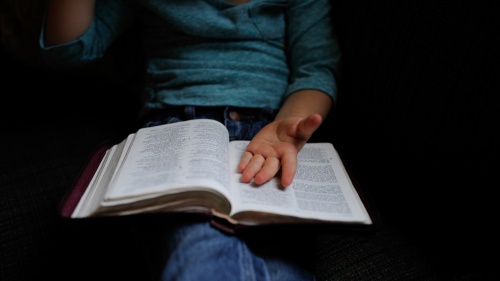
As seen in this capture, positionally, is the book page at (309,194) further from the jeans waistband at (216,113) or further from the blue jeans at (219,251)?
the jeans waistband at (216,113)

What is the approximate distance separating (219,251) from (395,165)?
1.29 feet

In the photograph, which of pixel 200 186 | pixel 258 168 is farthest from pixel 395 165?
pixel 200 186

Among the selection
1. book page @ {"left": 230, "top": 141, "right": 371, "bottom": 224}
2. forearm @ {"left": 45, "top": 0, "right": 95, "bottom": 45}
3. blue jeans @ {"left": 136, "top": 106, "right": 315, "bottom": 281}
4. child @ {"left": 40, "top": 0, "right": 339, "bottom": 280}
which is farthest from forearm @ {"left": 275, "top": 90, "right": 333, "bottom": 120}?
forearm @ {"left": 45, "top": 0, "right": 95, "bottom": 45}

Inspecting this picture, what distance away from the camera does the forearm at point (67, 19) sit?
77 centimetres

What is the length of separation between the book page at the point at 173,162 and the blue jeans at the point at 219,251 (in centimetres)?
4

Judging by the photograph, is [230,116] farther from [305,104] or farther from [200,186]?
[200,186]

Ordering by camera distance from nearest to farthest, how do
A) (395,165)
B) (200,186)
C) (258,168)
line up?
1. (200,186)
2. (258,168)
3. (395,165)

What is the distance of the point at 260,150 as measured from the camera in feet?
2.05

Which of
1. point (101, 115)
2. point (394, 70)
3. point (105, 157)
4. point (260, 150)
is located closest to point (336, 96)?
point (394, 70)

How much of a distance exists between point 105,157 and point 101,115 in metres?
0.37

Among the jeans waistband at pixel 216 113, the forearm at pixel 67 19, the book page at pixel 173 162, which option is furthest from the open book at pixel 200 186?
the forearm at pixel 67 19

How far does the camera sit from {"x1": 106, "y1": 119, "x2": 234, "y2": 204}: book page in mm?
493

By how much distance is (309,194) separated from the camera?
567 millimetres

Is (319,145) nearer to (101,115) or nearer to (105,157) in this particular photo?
(105,157)
